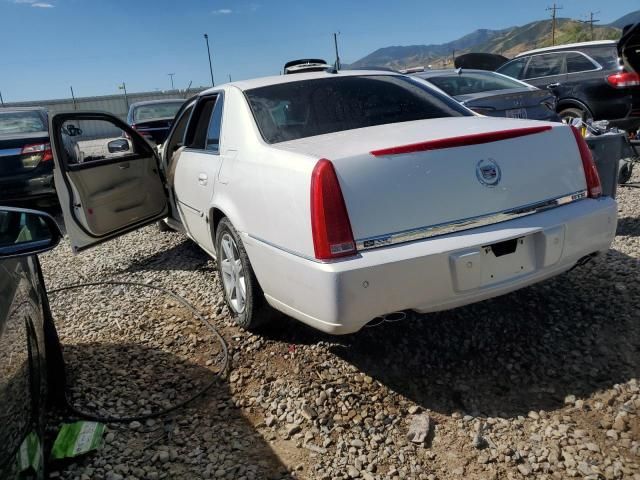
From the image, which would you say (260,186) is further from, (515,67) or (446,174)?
(515,67)

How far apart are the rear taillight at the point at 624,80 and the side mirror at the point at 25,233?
275 inches

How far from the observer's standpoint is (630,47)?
609cm

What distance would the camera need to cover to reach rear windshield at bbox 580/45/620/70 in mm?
8933

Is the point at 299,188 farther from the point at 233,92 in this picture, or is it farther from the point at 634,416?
the point at 634,416

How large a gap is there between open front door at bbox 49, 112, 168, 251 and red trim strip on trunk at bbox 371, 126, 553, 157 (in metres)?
2.86

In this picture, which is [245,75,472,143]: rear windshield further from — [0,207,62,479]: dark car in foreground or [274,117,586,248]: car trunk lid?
[0,207,62,479]: dark car in foreground

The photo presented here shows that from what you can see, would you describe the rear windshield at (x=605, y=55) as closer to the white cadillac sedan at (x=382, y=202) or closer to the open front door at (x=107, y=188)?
the white cadillac sedan at (x=382, y=202)

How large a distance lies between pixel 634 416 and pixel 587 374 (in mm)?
350

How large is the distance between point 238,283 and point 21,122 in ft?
21.5

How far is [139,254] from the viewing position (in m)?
5.67

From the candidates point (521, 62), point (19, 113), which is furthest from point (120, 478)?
point (521, 62)

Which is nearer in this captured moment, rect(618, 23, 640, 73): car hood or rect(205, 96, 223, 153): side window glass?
rect(205, 96, 223, 153): side window glass

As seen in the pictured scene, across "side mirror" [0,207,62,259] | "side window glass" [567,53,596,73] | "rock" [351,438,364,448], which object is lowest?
"rock" [351,438,364,448]

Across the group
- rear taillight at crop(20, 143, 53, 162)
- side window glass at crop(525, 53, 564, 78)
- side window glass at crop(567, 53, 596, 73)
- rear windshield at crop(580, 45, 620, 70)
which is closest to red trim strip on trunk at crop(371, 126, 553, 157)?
rear taillight at crop(20, 143, 53, 162)
